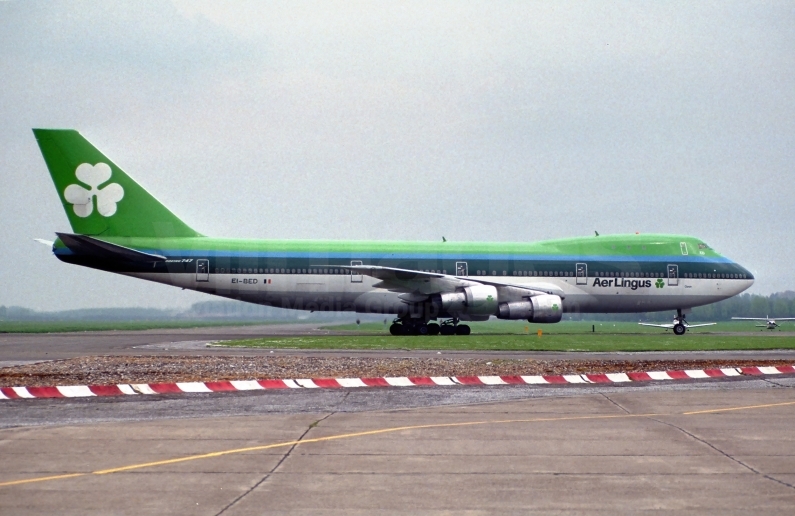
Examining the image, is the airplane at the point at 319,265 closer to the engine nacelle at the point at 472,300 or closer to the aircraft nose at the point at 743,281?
the engine nacelle at the point at 472,300

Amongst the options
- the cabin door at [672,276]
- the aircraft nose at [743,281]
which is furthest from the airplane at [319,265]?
the aircraft nose at [743,281]

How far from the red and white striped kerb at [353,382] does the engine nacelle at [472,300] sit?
16882mm

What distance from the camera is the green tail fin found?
108 ft

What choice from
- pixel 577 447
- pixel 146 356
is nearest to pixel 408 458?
pixel 577 447

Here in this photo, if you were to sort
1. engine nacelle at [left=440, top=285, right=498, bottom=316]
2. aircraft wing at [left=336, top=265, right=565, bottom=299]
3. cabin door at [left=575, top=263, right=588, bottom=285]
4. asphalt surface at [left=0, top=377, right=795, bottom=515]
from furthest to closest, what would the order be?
1. cabin door at [left=575, top=263, right=588, bottom=285]
2. engine nacelle at [left=440, top=285, right=498, bottom=316]
3. aircraft wing at [left=336, top=265, right=565, bottom=299]
4. asphalt surface at [left=0, top=377, right=795, bottom=515]

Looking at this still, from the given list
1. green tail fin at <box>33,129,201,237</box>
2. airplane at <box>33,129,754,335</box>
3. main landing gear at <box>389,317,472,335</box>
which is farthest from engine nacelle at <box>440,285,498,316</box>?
green tail fin at <box>33,129,201,237</box>

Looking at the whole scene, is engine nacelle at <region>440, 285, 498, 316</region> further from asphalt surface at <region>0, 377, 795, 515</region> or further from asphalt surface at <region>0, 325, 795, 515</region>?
asphalt surface at <region>0, 377, 795, 515</region>

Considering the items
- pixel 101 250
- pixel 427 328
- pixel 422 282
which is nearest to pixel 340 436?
pixel 422 282

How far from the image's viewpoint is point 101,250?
3094cm

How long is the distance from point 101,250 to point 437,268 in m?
13.4

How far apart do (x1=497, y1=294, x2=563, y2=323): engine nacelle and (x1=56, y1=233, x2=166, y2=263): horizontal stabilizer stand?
13.9 metres

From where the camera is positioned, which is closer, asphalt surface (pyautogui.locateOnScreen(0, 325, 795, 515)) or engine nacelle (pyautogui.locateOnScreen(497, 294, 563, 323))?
asphalt surface (pyautogui.locateOnScreen(0, 325, 795, 515))

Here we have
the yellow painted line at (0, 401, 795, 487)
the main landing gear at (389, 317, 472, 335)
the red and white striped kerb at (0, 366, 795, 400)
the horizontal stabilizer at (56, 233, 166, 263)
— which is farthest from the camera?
the main landing gear at (389, 317, 472, 335)

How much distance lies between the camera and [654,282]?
118 feet
